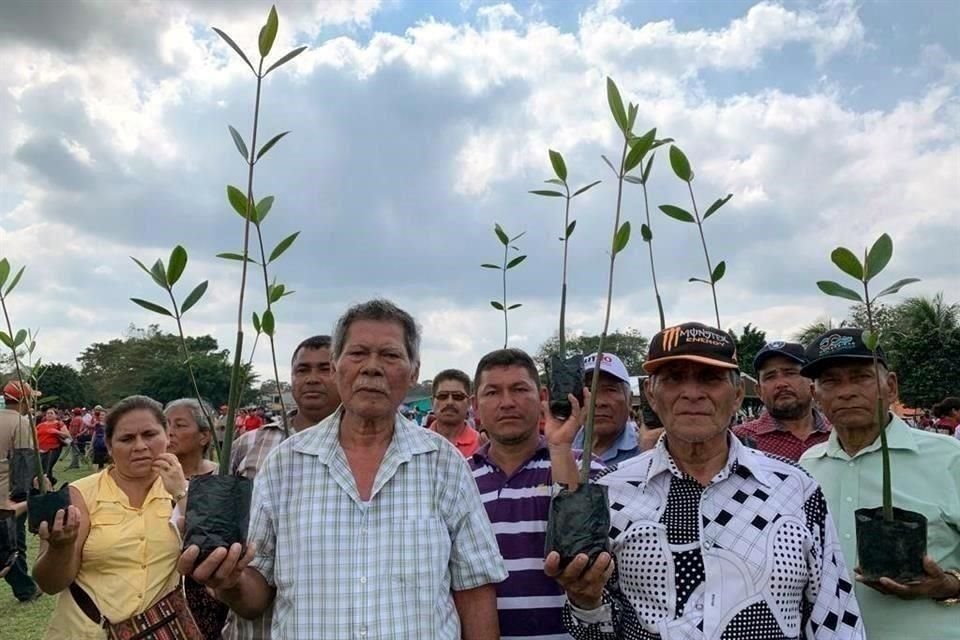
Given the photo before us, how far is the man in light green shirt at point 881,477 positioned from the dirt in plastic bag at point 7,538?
152 inches

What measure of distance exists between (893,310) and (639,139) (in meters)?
41.9

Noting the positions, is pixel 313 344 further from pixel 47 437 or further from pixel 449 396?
pixel 47 437

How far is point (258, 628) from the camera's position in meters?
2.46

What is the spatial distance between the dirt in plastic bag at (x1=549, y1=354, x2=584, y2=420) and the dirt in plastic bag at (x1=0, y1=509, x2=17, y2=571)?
297cm

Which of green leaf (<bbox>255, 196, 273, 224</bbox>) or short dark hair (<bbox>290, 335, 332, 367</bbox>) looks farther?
short dark hair (<bbox>290, 335, 332, 367</bbox>)

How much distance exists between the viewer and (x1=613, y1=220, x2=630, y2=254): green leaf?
240 centimetres

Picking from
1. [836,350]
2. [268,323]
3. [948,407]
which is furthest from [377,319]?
[948,407]

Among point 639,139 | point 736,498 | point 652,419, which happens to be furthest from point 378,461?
point 652,419

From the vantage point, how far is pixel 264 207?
254 cm

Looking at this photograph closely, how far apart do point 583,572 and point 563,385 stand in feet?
2.25

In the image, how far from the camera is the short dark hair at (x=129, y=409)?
3.72 meters

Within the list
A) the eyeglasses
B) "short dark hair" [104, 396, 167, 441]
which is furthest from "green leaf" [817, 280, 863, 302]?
the eyeglasses

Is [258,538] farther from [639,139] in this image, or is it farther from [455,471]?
[639,139]

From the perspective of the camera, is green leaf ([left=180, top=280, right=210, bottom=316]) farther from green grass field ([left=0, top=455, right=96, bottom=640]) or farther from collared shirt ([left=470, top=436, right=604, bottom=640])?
green grass field ([left=0, top=455, right=96, bottom=640])
